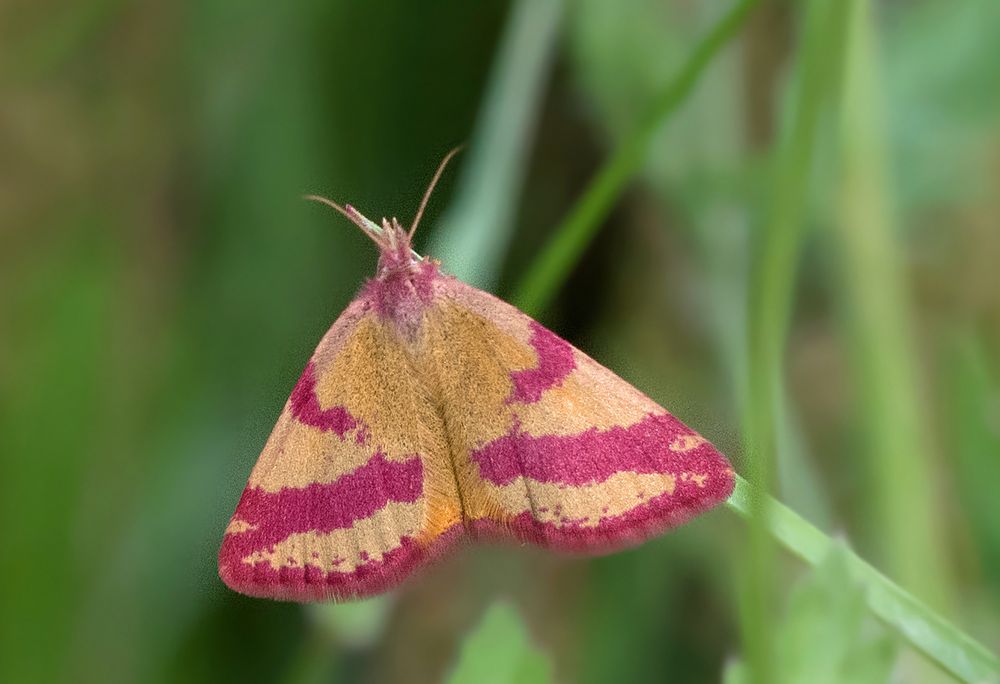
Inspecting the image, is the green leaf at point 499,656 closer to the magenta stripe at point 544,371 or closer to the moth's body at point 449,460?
the moth's body at point 449,460

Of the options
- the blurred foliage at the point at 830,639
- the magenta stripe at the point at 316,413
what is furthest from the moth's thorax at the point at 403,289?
the blurred foliage at the point at 830,639

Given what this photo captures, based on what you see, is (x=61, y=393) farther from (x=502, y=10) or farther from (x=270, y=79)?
(x=502, y=10)

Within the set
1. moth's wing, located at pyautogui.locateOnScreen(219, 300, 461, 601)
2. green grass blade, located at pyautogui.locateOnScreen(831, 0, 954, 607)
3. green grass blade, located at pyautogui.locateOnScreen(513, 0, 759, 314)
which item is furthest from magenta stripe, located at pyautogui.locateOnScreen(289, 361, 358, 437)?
green grass blade, located at pyautogui.locateOnScreen(831, 0, 954, 607)

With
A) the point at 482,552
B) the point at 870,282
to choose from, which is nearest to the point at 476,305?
the point at 870,282

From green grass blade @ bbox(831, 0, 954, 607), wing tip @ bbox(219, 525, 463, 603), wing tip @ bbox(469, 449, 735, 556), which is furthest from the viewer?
green grass blade @ bbox(831, 0, 954, 607)

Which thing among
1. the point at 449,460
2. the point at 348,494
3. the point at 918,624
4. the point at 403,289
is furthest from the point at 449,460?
the point at 918,624

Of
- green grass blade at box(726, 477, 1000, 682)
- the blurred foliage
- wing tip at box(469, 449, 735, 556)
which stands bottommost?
wing tip at box(469, 449, 735, 556)

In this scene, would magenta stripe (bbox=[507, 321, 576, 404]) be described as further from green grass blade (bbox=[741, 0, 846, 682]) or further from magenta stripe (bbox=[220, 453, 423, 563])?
green grass blade (bbox=[741, 0, 846, 682])
